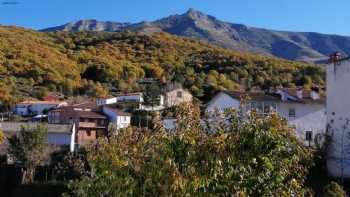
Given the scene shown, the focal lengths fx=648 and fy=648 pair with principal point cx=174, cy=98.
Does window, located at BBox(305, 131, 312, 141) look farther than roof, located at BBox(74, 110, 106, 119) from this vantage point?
No

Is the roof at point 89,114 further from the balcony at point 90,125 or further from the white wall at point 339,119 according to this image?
the white wall at point 339,119

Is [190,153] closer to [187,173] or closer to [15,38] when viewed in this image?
[187,173]

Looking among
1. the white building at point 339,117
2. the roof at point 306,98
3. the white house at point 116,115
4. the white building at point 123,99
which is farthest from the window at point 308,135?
the white building at point 123,99

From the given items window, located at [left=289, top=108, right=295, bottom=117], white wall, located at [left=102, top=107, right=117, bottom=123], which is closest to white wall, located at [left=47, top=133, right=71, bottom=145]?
white wall, located at [left=102, top=107, right=117, bottom=123]

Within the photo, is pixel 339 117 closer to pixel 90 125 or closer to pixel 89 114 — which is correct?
pixel 90 125

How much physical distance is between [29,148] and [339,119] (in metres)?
19.1

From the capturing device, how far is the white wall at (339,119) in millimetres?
38438

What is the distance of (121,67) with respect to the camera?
12706cm

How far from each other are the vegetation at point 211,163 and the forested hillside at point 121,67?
3077 inches

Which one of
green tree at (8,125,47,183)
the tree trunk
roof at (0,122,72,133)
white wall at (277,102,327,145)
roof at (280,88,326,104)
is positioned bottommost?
the tree trunk

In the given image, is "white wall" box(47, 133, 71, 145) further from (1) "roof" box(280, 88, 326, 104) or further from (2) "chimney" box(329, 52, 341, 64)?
(2) "chimney" box(329, 52, 341, 64)

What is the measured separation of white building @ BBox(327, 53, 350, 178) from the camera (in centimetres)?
3844

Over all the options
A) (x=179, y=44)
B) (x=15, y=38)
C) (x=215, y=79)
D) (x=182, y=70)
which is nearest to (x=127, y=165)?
(x=215, y=79)

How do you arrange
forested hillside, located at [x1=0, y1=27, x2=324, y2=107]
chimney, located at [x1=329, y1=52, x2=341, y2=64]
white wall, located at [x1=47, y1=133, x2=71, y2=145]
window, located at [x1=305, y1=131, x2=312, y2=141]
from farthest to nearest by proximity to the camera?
forested hillside, located at [x1=0, y1=27, x2=324, y2=107] → white wall, located at [x1=47, y1=133, x2=71, y2=145] → window, located at [x1=305, y1=131, x2=312, y2=141] → chimney, located at [x1=329, y1=52, x2=341, y2=64]
